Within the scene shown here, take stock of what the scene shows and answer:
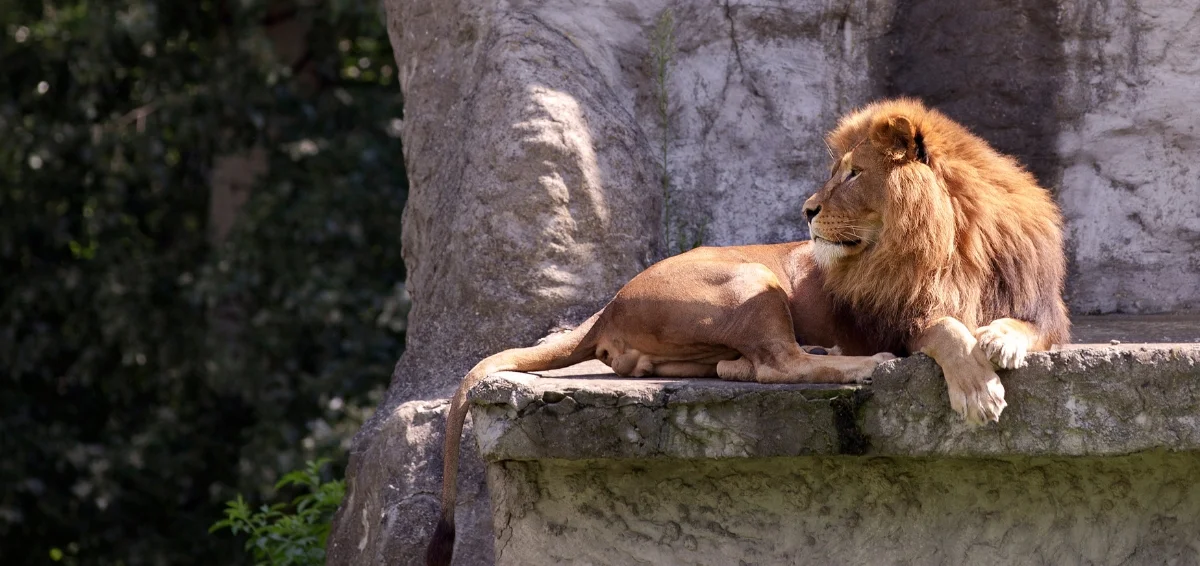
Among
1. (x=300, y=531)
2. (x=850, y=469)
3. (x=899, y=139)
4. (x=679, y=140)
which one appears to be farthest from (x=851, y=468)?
(x=300, y=531)

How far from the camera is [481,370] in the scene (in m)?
3.48

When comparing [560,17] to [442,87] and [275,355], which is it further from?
[275,355]

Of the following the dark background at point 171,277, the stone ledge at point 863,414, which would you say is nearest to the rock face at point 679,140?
the stone ledge at point 863,414

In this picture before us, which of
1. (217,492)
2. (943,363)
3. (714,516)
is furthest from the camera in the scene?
(217,492)

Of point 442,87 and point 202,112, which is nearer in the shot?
point 442,87

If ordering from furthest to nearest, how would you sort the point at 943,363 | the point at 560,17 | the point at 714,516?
1. the point at 560,17
2. the point at 714,516
3. the point at 943,363

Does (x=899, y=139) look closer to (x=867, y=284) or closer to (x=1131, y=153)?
(x=867, y=284)

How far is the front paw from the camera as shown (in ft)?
9.66

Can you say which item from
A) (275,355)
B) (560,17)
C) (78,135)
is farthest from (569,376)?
(78,135)

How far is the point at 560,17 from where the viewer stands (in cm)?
453

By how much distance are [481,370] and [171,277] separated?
16.6ft

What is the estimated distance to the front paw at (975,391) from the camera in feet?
9.66

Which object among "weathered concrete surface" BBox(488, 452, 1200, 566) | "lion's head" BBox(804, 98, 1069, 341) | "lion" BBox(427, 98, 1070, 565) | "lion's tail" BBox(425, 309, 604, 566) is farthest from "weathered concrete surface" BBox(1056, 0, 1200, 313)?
"lion's tail" BBox(425, 309, 604, 566)

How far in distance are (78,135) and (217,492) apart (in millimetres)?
2088
